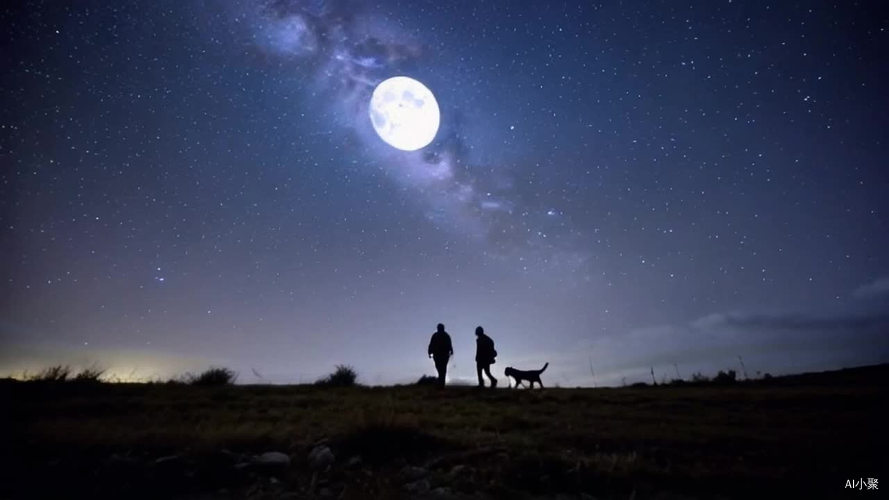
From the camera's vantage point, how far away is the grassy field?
493 cm

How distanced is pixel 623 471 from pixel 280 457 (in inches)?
168

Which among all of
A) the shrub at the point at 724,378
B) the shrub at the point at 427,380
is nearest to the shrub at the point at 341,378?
the shrub at the point at 427,380

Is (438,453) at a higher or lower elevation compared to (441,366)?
lower

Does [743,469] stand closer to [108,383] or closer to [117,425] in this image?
[117,425]

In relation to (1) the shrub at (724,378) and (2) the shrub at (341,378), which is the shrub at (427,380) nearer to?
(2) the shrub at (341,378)

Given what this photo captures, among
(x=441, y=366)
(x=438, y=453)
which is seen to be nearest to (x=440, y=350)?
(x=441, y=366)

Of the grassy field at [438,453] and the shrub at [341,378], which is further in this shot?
the shrub at [341,378]

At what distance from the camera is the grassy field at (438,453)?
493 cm

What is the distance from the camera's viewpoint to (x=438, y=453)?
20.5ft

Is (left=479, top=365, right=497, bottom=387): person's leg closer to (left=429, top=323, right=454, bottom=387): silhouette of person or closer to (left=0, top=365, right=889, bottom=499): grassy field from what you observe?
(left=429, top=323, right=454, bottom=387): silhouette of person

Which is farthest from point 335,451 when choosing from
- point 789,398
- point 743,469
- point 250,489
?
point 789,398

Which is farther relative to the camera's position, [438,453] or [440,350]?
[440,350]

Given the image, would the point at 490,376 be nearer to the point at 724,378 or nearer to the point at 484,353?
the point at 484,353

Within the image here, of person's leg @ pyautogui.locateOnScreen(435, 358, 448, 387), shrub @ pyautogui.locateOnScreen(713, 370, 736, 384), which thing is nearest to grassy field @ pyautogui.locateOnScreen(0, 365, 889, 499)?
person's leg @ pyautogui.locateOnScreen(435, 358, 448, 387)
